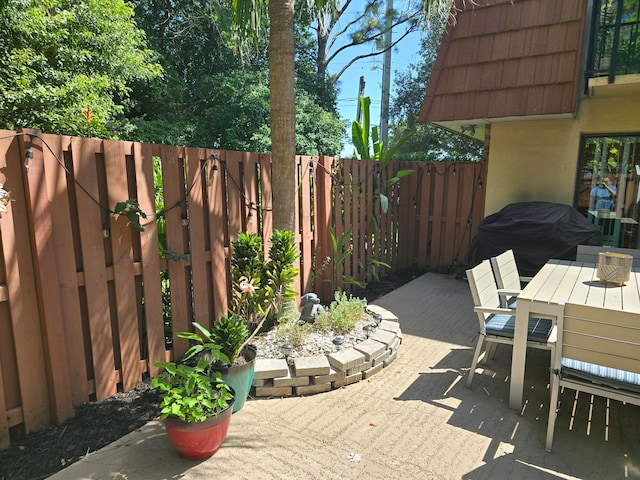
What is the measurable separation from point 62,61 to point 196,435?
8.00 m

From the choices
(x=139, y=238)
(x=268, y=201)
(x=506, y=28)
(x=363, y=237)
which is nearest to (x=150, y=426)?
(x=139, y=238)

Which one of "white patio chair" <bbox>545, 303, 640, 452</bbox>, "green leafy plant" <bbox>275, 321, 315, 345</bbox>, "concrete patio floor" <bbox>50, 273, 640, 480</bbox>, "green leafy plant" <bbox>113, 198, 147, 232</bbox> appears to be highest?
"green leafy plant" <bbox>113, 198, 147, 232</bbox>

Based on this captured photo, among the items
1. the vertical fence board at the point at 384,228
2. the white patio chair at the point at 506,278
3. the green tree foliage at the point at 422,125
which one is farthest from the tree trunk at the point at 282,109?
the green tree foliage at the point at 422,125

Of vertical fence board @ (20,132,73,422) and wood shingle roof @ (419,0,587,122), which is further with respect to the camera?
wood shingle roof @ (419,0,587,122)

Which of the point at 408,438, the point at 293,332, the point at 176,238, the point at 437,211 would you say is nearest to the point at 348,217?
the point at 437,211

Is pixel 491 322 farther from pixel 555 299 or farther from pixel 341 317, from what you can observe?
pixel 341 317

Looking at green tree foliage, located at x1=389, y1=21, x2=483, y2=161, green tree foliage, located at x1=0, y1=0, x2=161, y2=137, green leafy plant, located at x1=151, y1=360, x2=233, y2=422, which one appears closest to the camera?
green leafy plant, located at x1=151, y1=360, x2=233, y2=422

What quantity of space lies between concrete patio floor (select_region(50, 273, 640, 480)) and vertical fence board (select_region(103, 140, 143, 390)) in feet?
2.04

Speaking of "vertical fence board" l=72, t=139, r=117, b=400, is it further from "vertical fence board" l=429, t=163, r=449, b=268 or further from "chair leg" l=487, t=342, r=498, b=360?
"vertical fence board" l=429, t=163, r=449, b=268

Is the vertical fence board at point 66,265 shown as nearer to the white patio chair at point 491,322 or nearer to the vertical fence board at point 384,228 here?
the white patio chair at point 491,322

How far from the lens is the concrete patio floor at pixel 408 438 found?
2.39 meters

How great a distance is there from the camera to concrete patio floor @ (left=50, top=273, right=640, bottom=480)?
2.39 metres

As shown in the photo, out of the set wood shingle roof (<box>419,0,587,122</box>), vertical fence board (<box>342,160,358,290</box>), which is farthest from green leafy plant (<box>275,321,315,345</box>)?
wood shingle roof (<box>419,0,587,122</box>)

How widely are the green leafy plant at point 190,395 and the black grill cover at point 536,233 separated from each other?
185 inches
